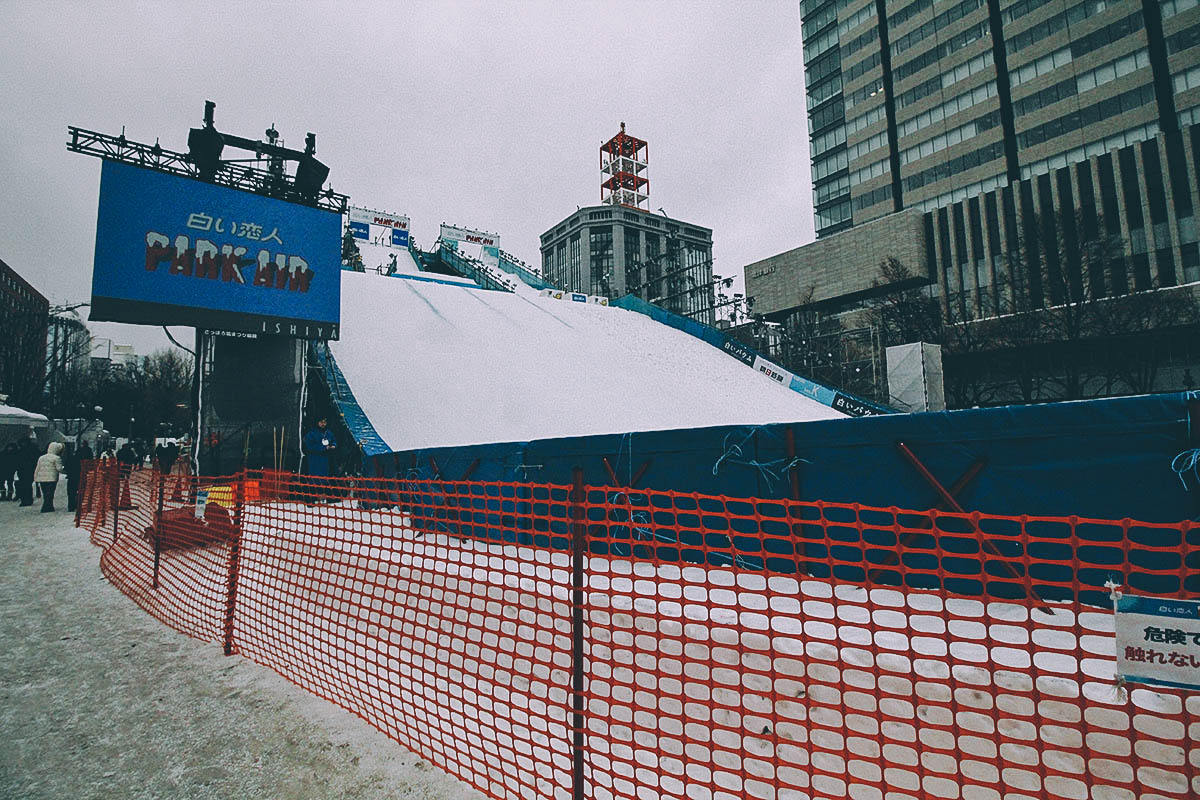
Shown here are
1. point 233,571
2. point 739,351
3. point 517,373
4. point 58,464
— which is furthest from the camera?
point 739,351

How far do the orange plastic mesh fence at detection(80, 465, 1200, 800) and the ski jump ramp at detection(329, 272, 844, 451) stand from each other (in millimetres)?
9289

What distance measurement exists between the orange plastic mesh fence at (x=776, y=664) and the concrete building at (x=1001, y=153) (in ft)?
78.4

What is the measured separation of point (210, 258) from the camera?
1409 centimetres

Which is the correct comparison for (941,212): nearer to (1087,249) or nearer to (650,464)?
(1087,249)

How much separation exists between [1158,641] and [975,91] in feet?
224

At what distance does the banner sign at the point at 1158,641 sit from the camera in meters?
1.79

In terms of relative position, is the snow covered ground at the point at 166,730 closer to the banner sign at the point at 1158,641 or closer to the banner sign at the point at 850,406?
the banner sign at the point at 1158,641

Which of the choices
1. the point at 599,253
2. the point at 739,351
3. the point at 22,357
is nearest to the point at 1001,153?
the point at 739,351

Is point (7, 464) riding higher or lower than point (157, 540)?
higher

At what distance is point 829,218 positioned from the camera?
68938mm

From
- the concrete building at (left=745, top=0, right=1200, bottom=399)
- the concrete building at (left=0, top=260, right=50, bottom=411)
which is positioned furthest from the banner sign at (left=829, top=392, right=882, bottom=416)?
the concrete building at (left=0, top=260, right=50, bottom=411)

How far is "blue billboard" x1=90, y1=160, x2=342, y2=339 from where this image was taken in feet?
43.0

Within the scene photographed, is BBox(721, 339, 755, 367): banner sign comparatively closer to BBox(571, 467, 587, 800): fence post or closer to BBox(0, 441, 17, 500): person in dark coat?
BBox(571, 467, 587, 800): fence post

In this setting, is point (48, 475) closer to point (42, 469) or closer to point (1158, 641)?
point (42, 469)
